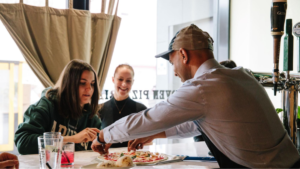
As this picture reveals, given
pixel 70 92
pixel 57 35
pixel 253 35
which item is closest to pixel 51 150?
pixel 70 92

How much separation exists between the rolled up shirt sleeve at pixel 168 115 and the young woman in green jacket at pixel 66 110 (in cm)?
61

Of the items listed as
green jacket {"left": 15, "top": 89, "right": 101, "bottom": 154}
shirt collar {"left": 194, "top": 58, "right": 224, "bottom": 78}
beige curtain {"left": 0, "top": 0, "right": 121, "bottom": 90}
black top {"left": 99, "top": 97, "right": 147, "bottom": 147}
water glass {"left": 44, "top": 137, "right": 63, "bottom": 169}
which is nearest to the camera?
water glass {"left": 44, "top": 137, "right": 63, "bottom": 169}

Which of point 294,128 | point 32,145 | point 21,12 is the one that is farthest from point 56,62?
point 294,128

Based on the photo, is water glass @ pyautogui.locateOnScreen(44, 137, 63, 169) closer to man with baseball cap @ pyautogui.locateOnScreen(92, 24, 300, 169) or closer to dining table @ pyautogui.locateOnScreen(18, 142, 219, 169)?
dining table @ pyautogui.locateOnScreen(18, 142, 219, 169)

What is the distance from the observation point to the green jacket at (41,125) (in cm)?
188

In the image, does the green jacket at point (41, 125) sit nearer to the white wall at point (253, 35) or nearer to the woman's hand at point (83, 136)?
the woman's hand at point (83, 136)

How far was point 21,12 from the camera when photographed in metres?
2.64

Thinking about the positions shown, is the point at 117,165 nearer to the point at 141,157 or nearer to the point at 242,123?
the point at 141,157

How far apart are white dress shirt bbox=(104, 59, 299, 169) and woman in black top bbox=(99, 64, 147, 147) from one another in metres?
1.41

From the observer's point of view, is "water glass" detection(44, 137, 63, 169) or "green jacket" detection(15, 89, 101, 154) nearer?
"water glass" detection(44, 137, 63, 169)

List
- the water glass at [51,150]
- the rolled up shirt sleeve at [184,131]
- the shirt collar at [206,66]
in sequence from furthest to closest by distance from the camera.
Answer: the rolled up shirt sleeve at [184,131] < the shirt collar at [206,66] < the water glass at [51,150]

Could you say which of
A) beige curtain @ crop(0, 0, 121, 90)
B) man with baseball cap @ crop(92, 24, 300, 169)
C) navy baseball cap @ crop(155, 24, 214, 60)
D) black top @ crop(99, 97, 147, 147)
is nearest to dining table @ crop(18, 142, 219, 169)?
man with baseball cap @ crop(92, 24, 300, 169)

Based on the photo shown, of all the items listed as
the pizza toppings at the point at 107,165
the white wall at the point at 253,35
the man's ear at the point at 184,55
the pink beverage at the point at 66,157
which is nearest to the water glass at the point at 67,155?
the pink beverage at the point at 66,157

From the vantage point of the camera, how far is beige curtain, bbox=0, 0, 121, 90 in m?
2.64
